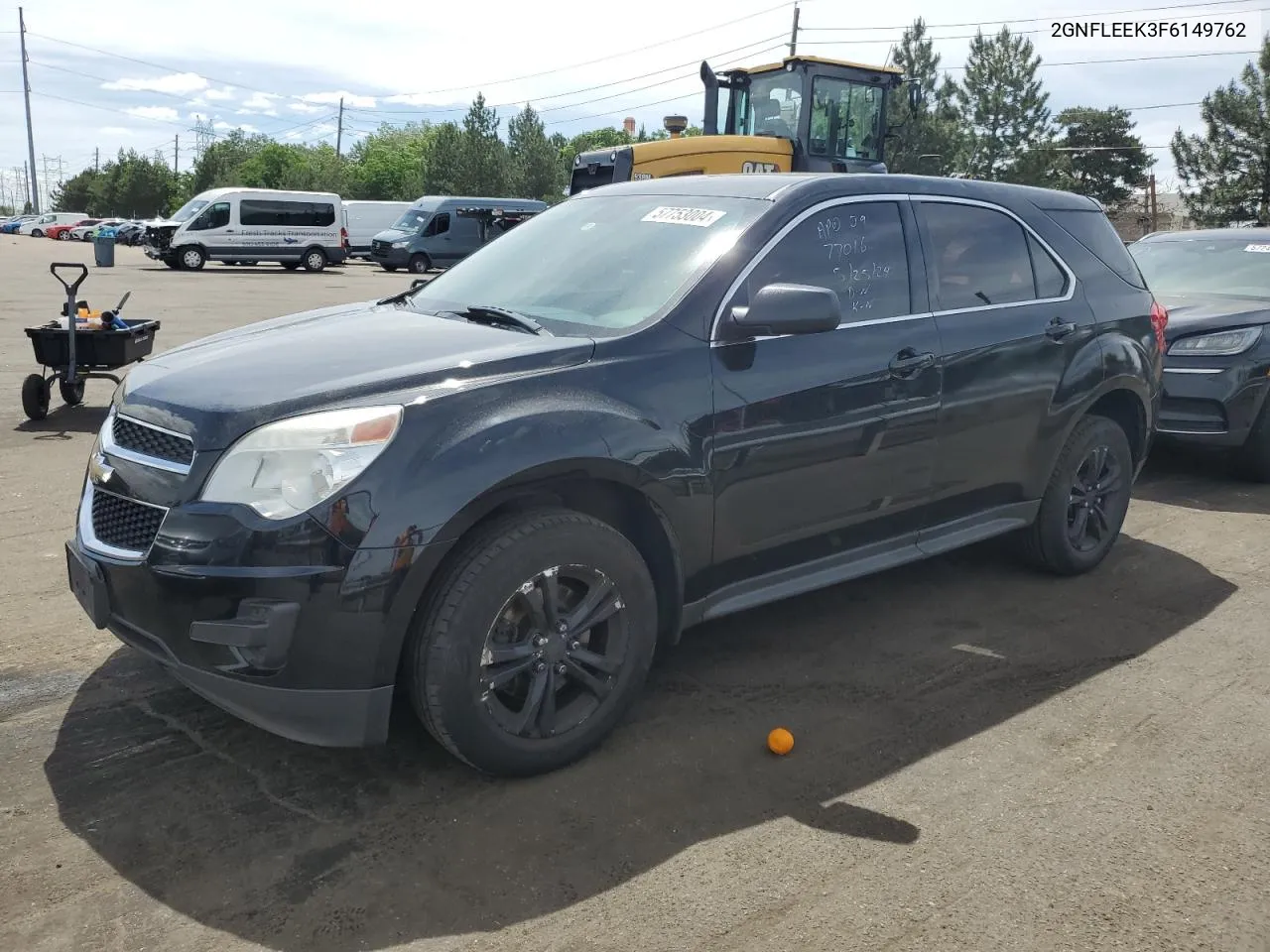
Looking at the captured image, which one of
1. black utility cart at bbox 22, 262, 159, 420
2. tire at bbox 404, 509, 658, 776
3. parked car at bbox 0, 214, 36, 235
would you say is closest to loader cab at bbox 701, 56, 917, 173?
black utility cart at bbox 22, 262, 159, 420

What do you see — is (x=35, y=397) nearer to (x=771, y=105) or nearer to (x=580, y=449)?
(x=580, y=449)

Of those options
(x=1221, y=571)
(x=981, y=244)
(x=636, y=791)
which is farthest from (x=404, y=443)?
(x=1221, y=571)

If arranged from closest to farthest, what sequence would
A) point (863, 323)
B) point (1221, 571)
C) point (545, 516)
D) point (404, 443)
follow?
point (404, 443), point (545, 516), point (863, 323), point (1221, 571)

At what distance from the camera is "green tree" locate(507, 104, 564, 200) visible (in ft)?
191

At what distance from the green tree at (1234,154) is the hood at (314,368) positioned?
38.3m

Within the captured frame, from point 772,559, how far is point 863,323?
0.97m

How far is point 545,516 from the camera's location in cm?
321

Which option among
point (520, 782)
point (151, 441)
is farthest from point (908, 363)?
point (151, 441)

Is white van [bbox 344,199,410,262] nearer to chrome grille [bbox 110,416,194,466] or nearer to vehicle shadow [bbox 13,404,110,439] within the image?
vehicle shadow [bbox 13,404,110,439]

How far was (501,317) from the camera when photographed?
380 centimetres

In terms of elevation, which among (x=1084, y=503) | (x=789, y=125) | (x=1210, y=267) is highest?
(x=789, y=125)

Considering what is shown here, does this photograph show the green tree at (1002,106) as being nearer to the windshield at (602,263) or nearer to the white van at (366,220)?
the white van at (366,220)

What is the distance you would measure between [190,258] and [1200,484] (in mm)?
29983

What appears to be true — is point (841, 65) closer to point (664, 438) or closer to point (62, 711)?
point (664, 438)
